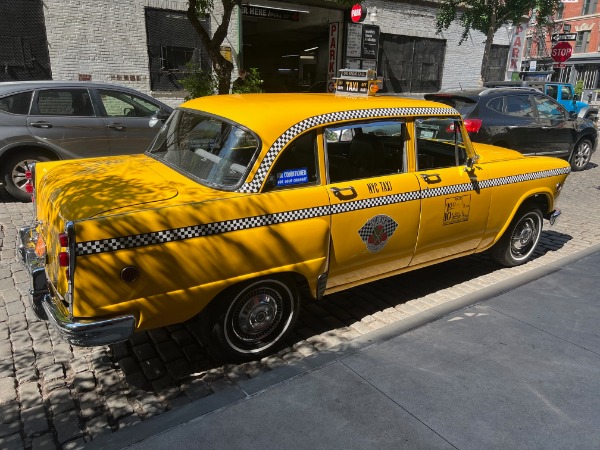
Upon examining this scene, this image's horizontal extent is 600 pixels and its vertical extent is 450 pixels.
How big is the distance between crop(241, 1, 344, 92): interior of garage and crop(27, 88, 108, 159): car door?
7.07m

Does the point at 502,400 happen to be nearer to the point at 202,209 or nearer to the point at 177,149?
the point at 202,209

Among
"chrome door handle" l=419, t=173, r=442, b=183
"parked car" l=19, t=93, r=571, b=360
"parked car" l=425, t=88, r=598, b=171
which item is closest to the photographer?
"parked car" l=19, t=93, r=571, b=360

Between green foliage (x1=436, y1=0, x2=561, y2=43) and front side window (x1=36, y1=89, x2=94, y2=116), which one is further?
green foliage (x1=436, y1=0, x2=561, y2=43)

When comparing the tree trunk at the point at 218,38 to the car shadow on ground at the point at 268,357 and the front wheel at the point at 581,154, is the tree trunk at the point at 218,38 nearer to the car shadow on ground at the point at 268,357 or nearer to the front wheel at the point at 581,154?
the car shadow on ground at the point at 268,357

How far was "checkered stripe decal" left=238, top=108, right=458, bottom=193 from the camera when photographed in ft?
10.9

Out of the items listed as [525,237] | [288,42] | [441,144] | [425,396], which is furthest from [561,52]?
[425,396]

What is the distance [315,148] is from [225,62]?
4822 millimetres

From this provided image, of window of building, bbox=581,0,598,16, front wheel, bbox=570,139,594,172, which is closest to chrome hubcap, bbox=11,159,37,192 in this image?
front wheel, bbox=570,139,594,172

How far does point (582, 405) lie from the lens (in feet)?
10.3

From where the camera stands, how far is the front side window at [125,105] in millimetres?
7645

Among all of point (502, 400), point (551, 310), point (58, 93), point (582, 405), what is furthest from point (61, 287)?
point (58, 93)

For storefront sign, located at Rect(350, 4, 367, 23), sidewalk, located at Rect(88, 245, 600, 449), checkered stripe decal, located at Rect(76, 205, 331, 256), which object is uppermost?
storefront sign, located at Rect(350, 4, 367, 23)

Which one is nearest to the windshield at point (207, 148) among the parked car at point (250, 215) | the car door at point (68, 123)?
the parked car at point (250, 215)

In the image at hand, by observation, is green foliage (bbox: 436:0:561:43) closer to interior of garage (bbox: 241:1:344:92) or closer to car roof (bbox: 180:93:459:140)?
interior of garage (bbox: 241:1:344:92)
